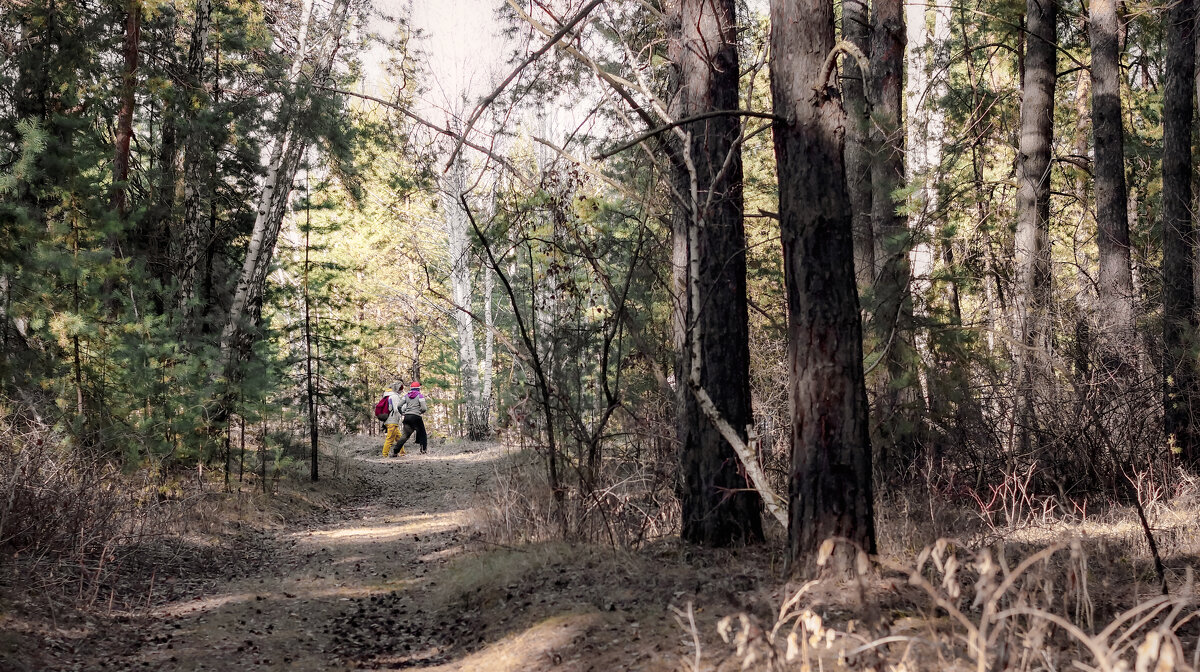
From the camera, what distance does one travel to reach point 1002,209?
1386 centimetres

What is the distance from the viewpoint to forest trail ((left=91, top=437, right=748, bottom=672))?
549 centimetres

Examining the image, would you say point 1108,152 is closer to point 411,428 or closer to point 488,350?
point 411,428

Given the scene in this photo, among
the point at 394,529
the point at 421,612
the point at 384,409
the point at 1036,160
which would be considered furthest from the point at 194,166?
the point at 1036,160

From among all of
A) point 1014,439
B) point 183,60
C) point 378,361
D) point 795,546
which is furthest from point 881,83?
point 378,361

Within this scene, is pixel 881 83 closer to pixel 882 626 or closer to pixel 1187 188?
pixel 1187 188

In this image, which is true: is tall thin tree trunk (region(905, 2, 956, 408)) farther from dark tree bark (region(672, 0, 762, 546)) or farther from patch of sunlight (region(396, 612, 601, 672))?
patch of sunlight (region(396, 612, 601, 672))

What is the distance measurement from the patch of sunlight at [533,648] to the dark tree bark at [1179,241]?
254 inches

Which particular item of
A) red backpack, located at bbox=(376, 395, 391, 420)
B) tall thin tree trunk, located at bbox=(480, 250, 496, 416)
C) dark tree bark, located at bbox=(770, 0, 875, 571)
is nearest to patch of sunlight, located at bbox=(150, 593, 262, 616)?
dark tree bark, located at bbox=(770, 0, 875, 571)

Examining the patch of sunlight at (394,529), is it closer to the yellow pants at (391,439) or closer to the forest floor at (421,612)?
the forest floor at (421,612)

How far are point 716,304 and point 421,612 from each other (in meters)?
3.80

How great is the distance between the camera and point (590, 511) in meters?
8.28

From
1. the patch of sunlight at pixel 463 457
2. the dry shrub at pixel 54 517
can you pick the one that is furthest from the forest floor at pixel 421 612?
the patch of sunlight at pixel 463 457

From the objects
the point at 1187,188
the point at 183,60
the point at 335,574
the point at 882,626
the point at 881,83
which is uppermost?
the point at 183,60

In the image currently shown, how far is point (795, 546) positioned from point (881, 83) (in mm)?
7231
